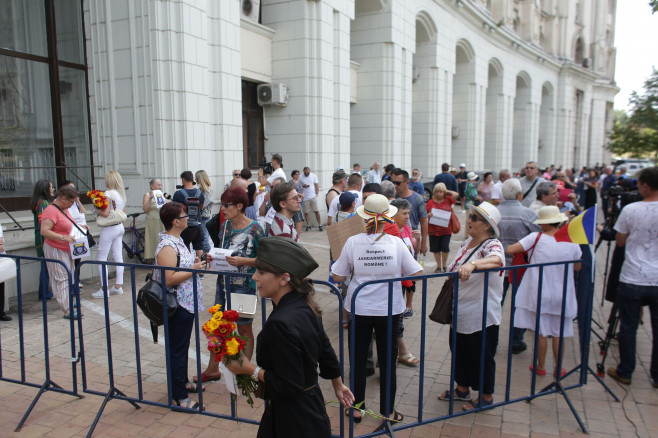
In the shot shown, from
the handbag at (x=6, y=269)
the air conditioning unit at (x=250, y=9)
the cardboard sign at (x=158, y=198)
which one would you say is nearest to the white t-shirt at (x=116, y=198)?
the cardboard sign at (x=158, y=198)

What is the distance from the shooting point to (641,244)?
4.63 meters

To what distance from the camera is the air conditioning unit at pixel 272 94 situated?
13.6 m

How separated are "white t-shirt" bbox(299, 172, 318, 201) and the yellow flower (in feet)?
34.8

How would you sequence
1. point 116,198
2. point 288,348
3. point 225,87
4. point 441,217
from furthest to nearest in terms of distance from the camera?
→ 1. point 225,87
2. point 441,217
3. point 116,198
4. point 288,348

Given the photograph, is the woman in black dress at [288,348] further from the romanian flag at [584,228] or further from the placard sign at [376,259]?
the romanian flag at [584,228]

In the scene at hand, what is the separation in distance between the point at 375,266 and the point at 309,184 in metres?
9.59

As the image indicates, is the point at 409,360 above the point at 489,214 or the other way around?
the other way around

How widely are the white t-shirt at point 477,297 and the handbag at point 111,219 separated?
540 cm

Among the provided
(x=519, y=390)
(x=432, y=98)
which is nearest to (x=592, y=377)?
(x=519, y=390)

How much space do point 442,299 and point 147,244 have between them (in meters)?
6.26

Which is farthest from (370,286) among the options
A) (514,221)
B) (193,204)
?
(193,204)

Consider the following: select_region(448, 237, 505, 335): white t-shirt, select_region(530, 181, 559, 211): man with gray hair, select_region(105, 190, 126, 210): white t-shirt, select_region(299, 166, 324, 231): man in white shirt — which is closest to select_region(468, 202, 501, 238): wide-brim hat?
select_region(448, 237, 505, 335): white t-shirt

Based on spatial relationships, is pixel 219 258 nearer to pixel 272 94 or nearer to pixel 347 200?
pixel 347 200

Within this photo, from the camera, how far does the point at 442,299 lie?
4020 mm
